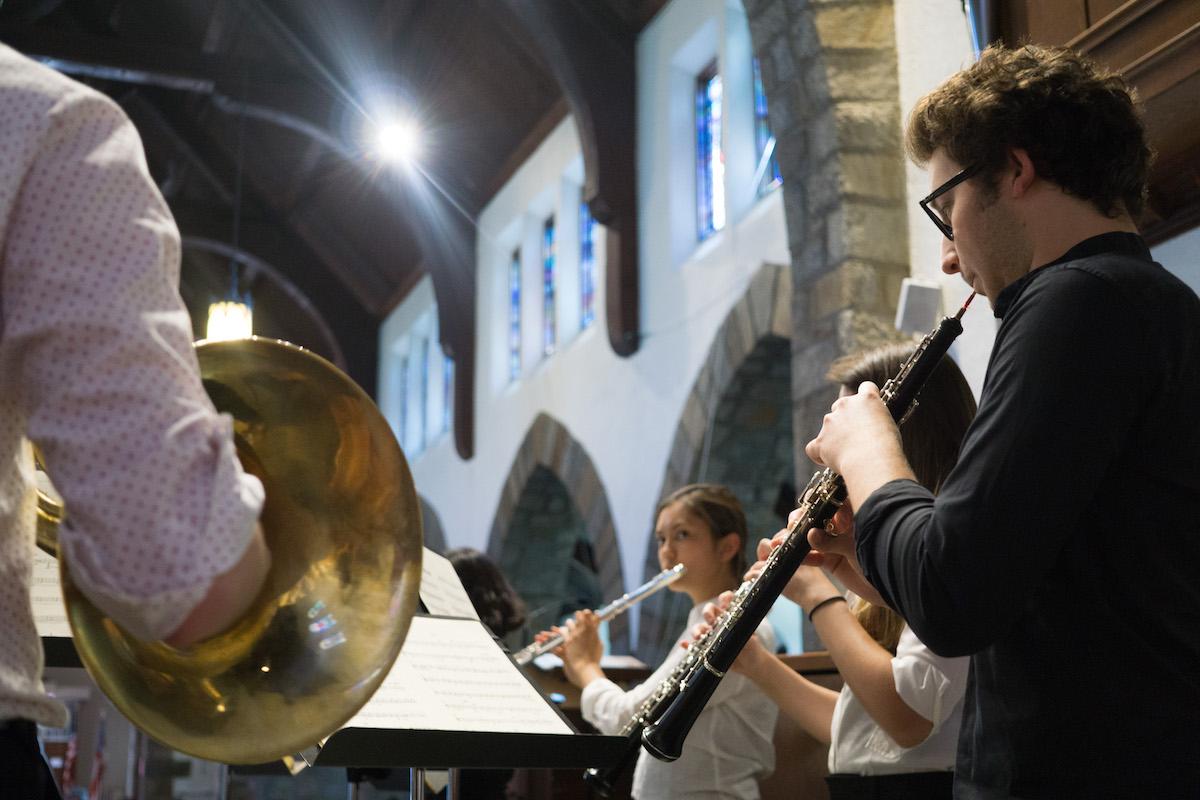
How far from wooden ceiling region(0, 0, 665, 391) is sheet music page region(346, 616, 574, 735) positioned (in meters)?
6.66

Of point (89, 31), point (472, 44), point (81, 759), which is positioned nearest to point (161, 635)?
point (81, 759)

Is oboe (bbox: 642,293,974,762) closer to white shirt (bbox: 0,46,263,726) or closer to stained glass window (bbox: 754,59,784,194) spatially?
white shirt (bbox: 0,46,263,726)

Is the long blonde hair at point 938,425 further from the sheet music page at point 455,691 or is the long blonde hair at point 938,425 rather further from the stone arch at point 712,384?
the stone arch at point 712,384

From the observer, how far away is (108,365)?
862 millimetres

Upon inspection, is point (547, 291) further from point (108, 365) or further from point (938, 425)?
point (108, 365)

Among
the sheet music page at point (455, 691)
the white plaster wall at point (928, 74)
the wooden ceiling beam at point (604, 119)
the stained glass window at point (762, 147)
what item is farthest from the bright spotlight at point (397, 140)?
the sheet music page at point (455, 691)

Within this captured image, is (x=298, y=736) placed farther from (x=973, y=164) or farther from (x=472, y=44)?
(x=472, y=44)

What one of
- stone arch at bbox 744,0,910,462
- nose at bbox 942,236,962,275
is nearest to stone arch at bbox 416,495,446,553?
stone arch at bbox 744,0,910,462

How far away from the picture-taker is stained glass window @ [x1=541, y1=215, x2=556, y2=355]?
9.89m

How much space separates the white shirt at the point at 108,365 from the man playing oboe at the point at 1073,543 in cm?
72

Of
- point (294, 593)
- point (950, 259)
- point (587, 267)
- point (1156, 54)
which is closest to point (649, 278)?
point (587, 267)

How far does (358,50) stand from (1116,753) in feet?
32.3

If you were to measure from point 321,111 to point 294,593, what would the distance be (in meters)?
10.1

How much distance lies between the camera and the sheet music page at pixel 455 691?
1862 mm
